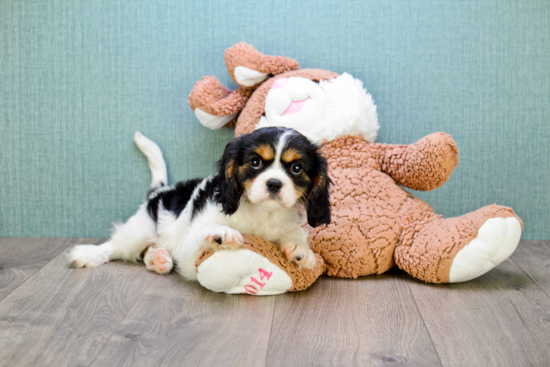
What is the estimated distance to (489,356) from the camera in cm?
141

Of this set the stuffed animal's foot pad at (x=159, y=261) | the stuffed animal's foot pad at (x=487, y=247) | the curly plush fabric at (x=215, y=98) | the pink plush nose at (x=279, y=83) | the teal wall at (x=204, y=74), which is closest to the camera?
the stuffed animal's foot pad at (x=487, y=247)

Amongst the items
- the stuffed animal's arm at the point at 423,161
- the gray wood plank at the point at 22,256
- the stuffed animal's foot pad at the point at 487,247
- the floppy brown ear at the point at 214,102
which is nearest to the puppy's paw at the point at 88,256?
the gray wood plank at the point at 22,256

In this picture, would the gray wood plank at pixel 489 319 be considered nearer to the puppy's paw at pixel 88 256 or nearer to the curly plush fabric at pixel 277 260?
the curly plush fabric at pixel 277 260

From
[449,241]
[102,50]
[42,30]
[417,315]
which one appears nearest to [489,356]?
[417,315]

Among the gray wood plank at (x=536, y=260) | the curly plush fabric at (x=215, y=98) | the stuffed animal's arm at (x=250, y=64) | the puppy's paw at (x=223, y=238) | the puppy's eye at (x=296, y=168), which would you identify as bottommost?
the gray wood plank at (x=536, y=260)

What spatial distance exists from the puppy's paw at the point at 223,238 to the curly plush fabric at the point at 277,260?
0.12 ft

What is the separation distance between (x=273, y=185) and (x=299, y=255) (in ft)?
1.10

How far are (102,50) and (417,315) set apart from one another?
2.16 metres

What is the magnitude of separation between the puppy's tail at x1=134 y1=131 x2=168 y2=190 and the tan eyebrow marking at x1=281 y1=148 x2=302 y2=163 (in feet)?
3.61

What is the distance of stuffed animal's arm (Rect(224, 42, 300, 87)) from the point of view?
7.93 ft

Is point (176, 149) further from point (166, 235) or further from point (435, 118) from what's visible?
point (435, 118)

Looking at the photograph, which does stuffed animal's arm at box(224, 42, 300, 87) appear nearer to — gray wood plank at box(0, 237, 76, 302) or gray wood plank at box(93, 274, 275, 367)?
gray wood plank at box(93, 274, 275, 367)

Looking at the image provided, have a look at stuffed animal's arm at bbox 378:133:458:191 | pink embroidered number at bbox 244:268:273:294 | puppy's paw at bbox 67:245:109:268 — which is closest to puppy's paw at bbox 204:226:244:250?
pink embroidered number at bbox 244:268:273:294

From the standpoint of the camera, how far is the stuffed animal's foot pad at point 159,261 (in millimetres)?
2207
